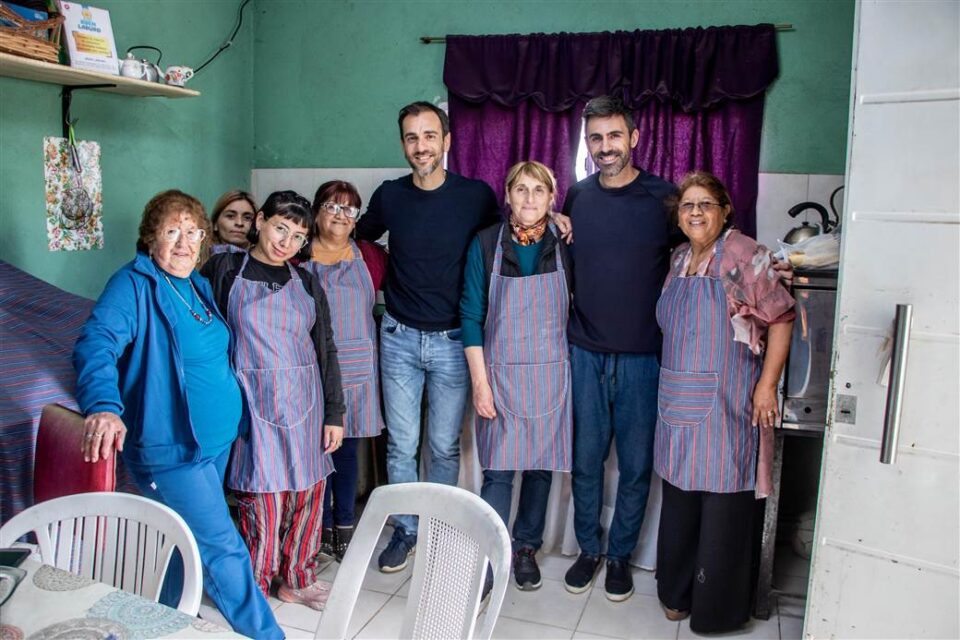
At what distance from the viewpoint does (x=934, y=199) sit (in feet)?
6.26

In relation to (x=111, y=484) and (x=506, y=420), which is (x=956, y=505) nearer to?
(x=506, y=420)

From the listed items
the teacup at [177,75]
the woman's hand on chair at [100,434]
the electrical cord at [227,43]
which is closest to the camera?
the woman's hand on chair at [100,434]

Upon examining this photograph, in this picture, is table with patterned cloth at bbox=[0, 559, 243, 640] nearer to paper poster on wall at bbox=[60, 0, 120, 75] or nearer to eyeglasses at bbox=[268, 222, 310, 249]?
eyeglasses at bbox=[268, 222, 310, 249]

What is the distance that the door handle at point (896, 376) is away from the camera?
1.91 m

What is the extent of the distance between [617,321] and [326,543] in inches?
53.7

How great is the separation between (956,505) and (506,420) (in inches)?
50.7

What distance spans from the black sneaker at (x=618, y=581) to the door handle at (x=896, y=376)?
1047mm

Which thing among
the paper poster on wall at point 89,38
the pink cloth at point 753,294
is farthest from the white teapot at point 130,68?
the pink cloth at point 753,294

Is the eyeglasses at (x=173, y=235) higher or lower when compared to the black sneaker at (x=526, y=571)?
higher

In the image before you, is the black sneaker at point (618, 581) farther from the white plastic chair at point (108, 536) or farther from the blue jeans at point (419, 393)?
the white plastic chair at point (108, 536)

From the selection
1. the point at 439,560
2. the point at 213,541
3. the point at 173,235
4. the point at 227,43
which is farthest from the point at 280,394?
the point at 227,43

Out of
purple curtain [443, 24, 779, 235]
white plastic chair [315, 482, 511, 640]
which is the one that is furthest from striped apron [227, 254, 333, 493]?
purple curtain [443, 24, 779, 235]

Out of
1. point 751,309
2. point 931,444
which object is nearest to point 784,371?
point 751,309

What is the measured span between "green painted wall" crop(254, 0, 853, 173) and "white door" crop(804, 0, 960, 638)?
4.76 ft
